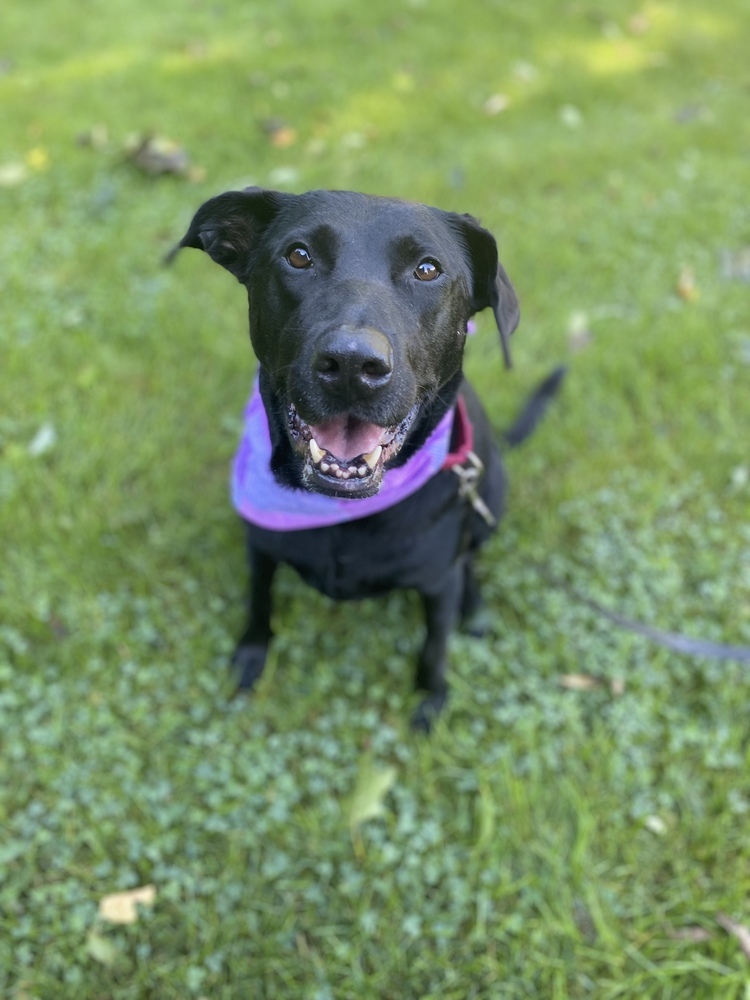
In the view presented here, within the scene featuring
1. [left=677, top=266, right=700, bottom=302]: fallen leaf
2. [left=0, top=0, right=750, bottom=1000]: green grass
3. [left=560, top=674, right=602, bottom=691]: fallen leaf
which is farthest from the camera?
[left=677, top=266, right=700, bottom=302]: fallen leaf

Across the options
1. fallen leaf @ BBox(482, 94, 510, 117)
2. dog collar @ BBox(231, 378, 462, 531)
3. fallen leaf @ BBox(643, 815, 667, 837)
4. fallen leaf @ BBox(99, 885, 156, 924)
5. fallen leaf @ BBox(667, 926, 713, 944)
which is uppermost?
fallen leaf @ BBox(482, 94, 510, 117)

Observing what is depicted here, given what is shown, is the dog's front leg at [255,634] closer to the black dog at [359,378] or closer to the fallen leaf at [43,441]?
the black dog at [359,378]

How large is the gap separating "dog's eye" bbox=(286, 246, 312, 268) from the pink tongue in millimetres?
398

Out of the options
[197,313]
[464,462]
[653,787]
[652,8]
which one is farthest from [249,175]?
[652,8]

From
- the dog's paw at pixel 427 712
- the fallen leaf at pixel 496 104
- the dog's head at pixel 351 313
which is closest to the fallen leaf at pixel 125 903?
the dog's paw at pixel 427 712

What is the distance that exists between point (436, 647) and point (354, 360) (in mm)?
1281

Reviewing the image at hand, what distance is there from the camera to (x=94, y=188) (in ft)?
14.1

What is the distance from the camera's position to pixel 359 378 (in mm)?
1479

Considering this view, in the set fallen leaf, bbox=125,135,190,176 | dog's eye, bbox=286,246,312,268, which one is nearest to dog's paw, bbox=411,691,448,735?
dog's eye, bbox=286,246,312,268

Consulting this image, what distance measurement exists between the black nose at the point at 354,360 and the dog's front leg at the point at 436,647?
3.05 feet

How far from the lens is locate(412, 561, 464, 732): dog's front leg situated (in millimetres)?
2287

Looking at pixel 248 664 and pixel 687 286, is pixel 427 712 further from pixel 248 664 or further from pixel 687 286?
pixel 687 286

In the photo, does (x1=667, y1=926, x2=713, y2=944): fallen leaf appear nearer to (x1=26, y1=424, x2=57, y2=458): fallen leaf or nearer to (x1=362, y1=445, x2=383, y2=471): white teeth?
(x1=362, y1=445, x2=383, y2=471): white teeth

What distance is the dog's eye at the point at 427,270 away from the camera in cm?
172
